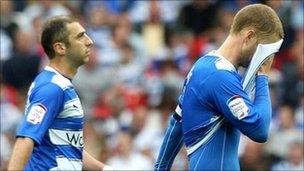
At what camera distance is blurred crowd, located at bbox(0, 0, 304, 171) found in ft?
44.4

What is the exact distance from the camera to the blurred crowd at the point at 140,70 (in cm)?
1352

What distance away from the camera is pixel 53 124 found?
293 inches

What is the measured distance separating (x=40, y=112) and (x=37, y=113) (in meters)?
0.02

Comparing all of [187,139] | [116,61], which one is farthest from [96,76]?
[187,139]

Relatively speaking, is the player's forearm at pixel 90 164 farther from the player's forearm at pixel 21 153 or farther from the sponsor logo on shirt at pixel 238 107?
the sponsor logo on shirt at pixel 238 107

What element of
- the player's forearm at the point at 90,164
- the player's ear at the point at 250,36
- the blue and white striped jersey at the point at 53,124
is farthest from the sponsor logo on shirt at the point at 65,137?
the player's ear at the point at 250,36

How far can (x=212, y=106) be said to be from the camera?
739 cm

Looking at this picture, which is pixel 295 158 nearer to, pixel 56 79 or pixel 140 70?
pixel 140 70

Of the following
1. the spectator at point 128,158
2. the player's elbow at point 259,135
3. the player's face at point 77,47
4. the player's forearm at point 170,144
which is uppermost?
the player's face at point 77,47

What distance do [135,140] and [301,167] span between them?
2.37 meters

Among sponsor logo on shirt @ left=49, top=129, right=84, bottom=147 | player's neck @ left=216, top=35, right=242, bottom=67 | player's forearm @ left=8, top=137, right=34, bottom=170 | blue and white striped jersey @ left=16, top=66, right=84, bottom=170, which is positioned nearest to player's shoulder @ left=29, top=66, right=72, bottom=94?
blue and white striped jersey @ left=16, top=66, right=84, bottom=170

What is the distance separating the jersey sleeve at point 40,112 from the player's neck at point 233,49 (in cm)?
123

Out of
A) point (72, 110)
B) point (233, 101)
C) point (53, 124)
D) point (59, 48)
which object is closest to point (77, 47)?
point (59, 48)

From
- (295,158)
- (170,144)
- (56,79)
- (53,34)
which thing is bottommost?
(295,158)
